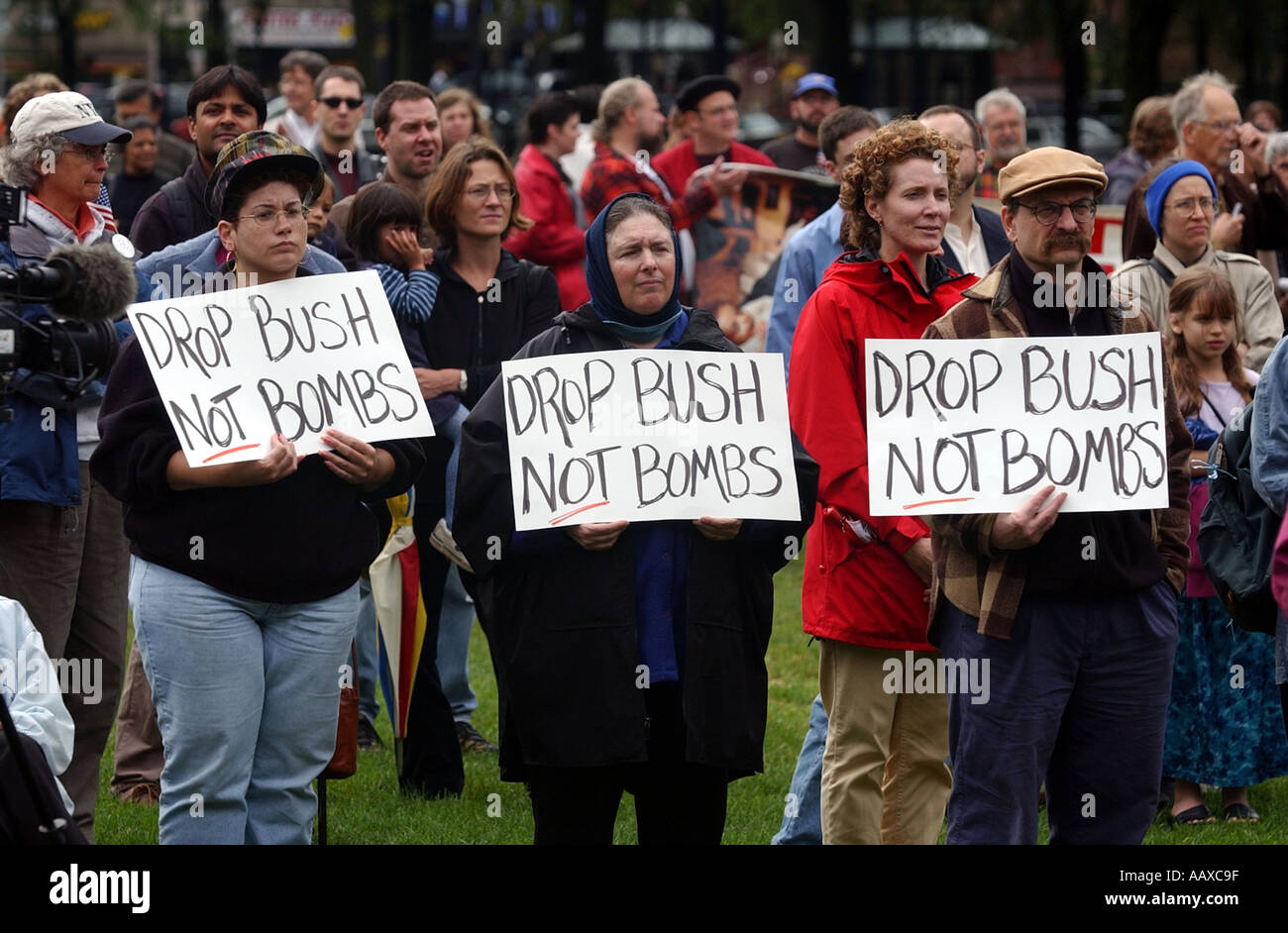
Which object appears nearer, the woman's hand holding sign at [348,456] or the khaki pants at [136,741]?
the woman's hand holding sign at [348,456]

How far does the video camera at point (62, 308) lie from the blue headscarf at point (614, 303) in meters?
1.26

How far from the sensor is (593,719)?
15.4 ft

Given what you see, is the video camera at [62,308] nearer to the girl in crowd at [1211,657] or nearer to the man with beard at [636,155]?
the girl in crowd at [1211,657]

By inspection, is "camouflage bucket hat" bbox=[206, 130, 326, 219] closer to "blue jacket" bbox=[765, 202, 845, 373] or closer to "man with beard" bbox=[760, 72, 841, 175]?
"blue jacket" bbox=[765, 202, 845, 373]

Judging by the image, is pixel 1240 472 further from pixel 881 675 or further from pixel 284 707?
pixel 284 707

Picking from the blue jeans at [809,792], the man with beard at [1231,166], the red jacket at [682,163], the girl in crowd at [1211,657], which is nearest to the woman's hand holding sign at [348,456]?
the blue jeans at [809,792]

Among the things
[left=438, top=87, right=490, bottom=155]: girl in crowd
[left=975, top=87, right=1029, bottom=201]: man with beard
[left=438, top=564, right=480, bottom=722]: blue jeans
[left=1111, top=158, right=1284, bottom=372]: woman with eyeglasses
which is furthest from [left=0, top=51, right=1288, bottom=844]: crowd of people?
[left=975, top=87, right=1029, bottom=201]: man with beard

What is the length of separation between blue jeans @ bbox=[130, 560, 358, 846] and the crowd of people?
11 millimetres

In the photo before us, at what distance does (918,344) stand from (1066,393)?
40 cm

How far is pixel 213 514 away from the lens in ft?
16.0

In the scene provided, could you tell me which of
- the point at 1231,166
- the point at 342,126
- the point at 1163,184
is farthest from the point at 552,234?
the point at 1231,166

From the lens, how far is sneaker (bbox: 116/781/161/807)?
7.07m

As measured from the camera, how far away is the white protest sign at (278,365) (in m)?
4.82
